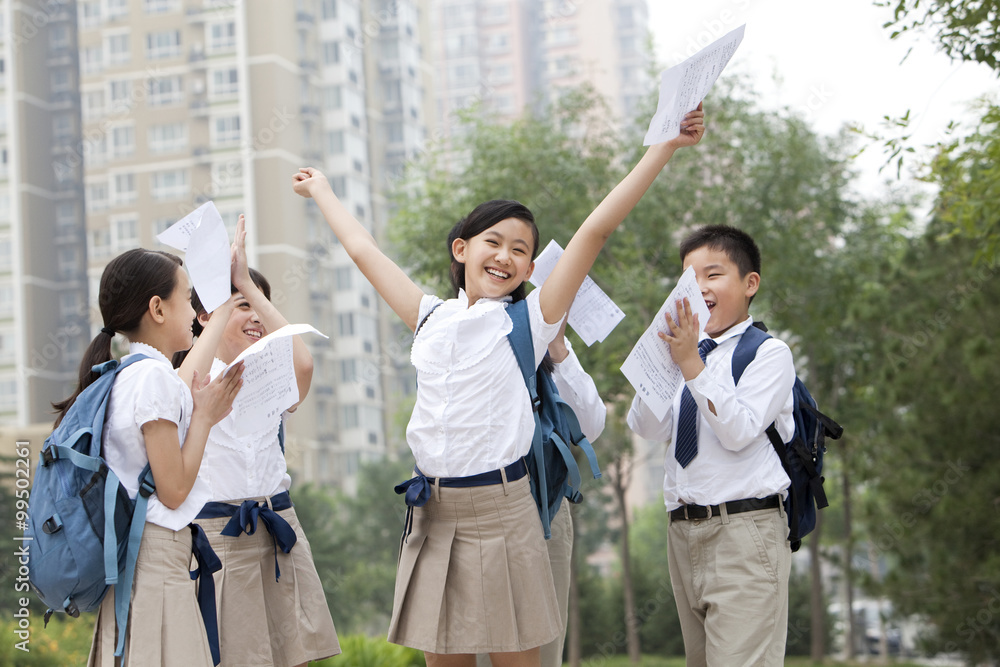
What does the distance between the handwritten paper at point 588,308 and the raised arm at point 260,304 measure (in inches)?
32.0

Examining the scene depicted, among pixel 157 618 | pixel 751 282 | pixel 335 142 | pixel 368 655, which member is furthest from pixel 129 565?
pixel 335 142

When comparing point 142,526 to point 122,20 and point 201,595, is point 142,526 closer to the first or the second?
point 201,595

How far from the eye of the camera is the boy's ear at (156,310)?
256 centimetres

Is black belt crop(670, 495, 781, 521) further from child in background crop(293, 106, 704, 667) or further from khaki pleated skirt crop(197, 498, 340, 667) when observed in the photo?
khaki pleated skirt crop(197, 498, 340, 667)

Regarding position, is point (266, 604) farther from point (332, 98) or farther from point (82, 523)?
point (332, 98)

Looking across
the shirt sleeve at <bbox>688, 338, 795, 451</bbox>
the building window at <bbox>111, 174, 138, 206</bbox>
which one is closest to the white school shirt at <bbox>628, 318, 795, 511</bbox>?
the shirt sleeve at <bbox>688, 338, 795, 451</bbox>

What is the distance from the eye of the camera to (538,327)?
2.57 meters

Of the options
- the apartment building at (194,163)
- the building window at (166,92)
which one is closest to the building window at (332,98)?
the apartment building at (194,163)

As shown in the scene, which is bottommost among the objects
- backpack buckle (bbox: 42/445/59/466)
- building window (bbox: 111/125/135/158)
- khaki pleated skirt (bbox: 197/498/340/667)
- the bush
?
the bush

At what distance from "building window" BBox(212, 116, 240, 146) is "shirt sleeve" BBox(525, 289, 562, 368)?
31.6m

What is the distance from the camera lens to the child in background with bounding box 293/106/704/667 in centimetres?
248

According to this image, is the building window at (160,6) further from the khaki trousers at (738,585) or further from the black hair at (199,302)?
the khaki trousers at (738,585)

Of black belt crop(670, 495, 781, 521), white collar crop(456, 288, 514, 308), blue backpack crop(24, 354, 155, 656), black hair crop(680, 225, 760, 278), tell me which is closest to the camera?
blue backpack crop(24, 354, 155, 656)

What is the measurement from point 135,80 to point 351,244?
33590mm
